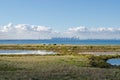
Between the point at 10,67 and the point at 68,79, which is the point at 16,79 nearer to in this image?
the point at 68,79

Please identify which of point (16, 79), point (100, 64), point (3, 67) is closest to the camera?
point (16, 79)

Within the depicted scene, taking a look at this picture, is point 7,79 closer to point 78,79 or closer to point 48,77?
point 48,77

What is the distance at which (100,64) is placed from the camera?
57.2 m

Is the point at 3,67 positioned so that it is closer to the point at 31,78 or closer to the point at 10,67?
the point at 10,67

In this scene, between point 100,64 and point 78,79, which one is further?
point 100,64

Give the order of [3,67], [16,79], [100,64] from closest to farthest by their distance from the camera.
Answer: [16,79] < [3,67] < [100,64]

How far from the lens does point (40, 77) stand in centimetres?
3133

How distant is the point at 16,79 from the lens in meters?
29.5

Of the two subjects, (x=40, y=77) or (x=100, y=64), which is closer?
(x=40, y=77)

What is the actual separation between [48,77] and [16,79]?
132 inches

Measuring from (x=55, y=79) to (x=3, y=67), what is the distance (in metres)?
15.3

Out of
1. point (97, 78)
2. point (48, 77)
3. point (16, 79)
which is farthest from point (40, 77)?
point (97, 78)

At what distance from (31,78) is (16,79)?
156cm

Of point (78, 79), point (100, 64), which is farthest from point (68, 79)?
point (100, 64)
